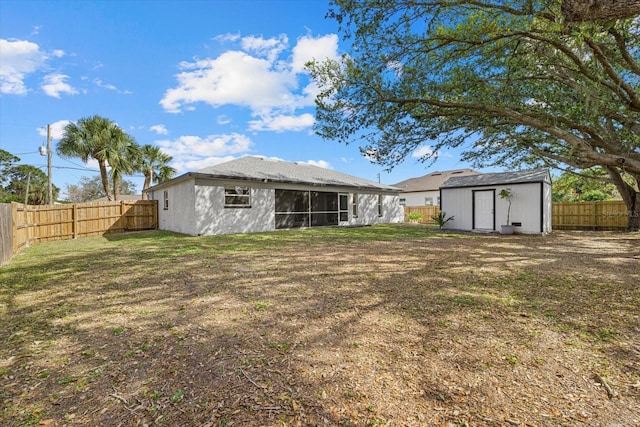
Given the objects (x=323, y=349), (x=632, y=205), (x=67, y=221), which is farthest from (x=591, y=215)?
(x=67, y=221)

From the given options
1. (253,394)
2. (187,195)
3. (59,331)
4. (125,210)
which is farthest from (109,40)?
(253,394)

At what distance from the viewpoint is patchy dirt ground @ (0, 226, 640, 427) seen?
188 centimetres

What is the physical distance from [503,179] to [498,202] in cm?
109

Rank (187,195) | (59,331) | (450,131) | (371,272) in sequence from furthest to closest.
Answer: (187,195) → (450,131) → (371,272) → (59,331)

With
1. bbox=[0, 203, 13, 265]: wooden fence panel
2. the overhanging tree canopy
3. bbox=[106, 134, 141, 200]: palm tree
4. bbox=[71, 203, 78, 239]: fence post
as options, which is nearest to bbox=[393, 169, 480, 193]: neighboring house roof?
the overhanging tree canopy

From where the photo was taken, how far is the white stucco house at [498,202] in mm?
12586

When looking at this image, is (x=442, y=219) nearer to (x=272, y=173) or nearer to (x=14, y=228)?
(x=272, y=173)

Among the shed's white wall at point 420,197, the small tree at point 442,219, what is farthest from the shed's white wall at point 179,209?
the shed's white wall at point 420,197

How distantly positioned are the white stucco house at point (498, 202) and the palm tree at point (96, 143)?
66.3 ft

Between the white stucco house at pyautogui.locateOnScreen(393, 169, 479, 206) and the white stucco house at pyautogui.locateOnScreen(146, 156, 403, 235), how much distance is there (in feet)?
38.5

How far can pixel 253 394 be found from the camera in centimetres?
203

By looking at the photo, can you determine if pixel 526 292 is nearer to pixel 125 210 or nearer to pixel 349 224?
pixel 349 224

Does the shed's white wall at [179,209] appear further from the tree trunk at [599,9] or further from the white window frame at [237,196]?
the tree trunk at [599,9]

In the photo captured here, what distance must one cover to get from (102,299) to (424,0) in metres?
7.45
